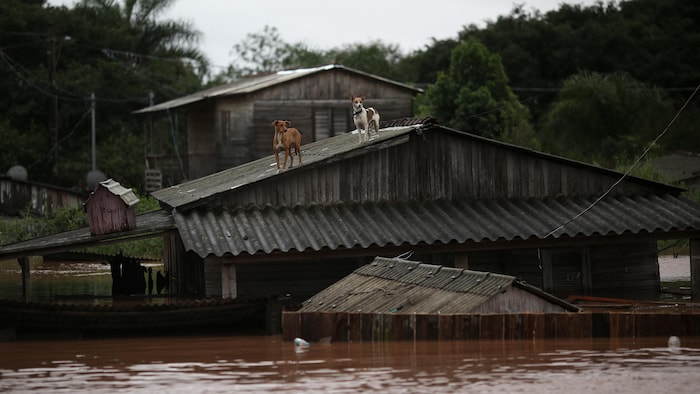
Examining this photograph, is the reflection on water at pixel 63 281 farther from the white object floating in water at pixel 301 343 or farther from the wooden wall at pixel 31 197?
the white object floating in water at pixel 301 343

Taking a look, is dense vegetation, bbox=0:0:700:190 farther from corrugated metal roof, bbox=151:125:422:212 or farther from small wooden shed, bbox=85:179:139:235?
small wooden shed, bbox=85:179:139:235

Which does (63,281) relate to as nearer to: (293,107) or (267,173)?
(267,173)

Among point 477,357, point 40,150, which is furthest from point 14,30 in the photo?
point 477,357

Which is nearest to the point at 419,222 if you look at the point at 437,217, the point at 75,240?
the point at 437,217

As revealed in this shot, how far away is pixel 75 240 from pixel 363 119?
5953mm

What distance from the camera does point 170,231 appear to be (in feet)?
70.3

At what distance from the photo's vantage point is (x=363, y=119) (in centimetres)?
2242

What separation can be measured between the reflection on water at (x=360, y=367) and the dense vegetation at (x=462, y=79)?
24.1 meters

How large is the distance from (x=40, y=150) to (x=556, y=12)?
30596 mm

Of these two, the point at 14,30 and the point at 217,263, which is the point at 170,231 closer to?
the point at 217,263

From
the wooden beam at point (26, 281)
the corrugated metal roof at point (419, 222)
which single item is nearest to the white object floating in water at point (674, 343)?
the corrugated metal roof at point (419, 222)

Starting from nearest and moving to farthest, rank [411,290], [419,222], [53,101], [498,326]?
[498,326]
[411,290]
[419,222]
[53,101]

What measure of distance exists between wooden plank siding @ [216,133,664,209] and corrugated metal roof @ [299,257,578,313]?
6.73 feet

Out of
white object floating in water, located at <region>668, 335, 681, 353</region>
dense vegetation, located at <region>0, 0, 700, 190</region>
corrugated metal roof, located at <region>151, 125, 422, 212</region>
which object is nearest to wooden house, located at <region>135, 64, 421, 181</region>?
dense vegetation, located at <region>0, 0, 700, 190</region>
